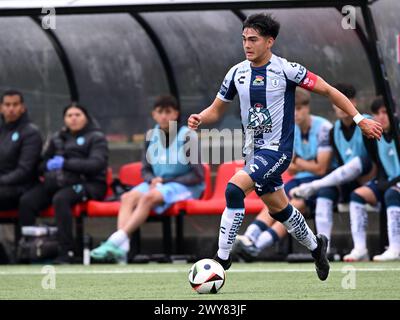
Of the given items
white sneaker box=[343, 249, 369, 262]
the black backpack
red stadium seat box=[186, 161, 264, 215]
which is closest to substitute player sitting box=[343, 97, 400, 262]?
white sneaker box=[343, 249, 369, 262]

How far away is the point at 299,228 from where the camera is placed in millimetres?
8031

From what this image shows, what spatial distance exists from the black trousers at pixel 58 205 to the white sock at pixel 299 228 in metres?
4.53

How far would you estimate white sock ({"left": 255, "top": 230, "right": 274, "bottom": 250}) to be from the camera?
11.3 meters

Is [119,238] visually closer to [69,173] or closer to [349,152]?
[69,173]

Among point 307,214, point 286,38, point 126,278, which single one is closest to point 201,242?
point 307,214

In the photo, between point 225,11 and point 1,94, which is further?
point 1,94

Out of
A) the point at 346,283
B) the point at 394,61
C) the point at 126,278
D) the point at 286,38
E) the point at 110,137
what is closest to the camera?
the point at 346,283

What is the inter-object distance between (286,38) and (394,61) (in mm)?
1533

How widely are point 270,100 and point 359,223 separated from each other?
3.93 m

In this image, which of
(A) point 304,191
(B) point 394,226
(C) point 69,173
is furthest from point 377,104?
(C) point 69,173

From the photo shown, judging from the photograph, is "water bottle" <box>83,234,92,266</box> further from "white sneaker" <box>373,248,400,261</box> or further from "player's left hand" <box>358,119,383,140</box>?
"player's left hand" <box>358,119,383,140</box>

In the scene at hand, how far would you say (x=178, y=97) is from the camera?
13.2 metres
